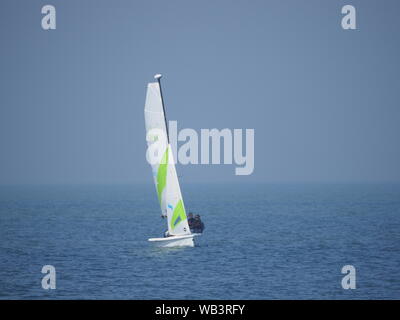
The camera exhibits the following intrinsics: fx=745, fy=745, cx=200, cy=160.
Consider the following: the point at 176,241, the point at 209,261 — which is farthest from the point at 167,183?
the point at 209,261

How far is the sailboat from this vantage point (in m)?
51.1

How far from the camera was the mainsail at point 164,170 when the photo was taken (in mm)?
50938

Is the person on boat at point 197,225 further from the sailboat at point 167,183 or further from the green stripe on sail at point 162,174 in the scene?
the green stripe on sail at point 162,174

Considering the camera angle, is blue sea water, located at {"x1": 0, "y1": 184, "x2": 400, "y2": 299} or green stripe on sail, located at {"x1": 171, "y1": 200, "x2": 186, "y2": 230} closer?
blue sea water, located at {"x1": 0, "y1": 184, "x2": 400, "y2": 299}

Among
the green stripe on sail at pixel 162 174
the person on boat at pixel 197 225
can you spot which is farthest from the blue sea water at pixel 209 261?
the green stripe on sail at pixel 162 174

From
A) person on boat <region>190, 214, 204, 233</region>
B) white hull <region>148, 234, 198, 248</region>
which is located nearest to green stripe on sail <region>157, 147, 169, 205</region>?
white hull <region>148, 234, 198, 248</region>

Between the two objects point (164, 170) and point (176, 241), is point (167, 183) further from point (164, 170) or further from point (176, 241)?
point (176, 241)

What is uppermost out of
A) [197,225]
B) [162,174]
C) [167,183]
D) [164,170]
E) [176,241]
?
[164,170]

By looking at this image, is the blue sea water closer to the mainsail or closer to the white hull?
the white hull

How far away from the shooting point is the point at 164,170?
52.7 metres

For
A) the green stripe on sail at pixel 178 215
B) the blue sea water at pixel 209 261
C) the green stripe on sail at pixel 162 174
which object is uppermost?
the green stripe on sail at pixel 162 174

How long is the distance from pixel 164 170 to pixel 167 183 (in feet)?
3.17

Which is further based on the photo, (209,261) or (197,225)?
(197,225)
